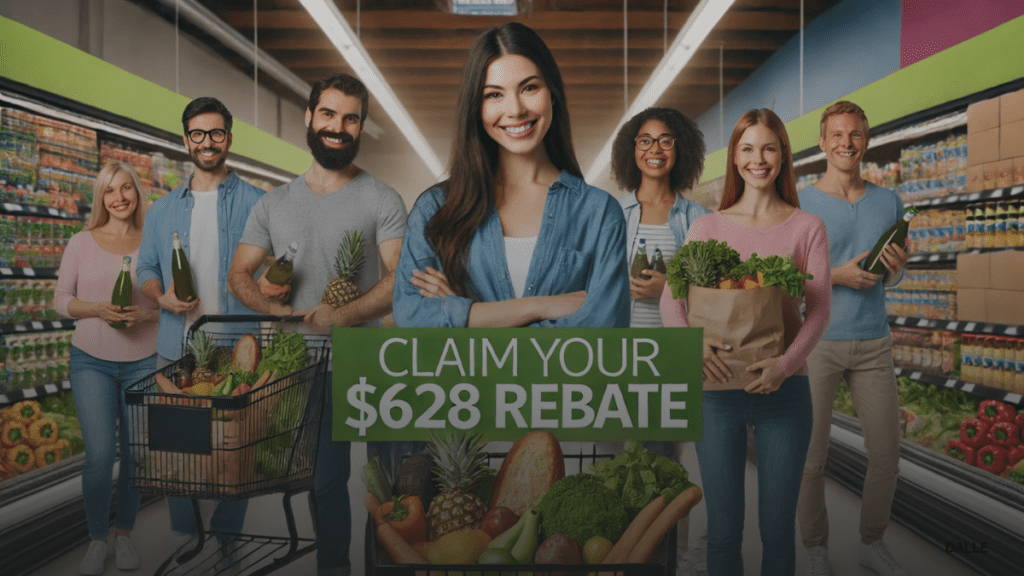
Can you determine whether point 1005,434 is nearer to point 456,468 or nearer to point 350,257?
point 456,468

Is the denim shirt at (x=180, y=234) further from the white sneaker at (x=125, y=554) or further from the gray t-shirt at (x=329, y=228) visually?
the white sneaker at (x=125, y=554)

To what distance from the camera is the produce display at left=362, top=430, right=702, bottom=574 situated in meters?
1.75

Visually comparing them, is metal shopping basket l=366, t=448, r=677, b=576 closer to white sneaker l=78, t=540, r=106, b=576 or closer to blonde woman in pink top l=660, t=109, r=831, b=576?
A: blonde woman in pink top l=660, t=109, r=831, b=576

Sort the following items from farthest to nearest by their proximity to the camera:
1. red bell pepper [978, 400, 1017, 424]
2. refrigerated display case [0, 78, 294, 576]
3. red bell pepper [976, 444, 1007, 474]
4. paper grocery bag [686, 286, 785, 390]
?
red bell pepper [978, 400, 1017, 424] < red bell pepper [976, 444, 1007, 474] < refrigerated display case [0, 78, 294, 576] < paper grocery bag [686, 286, 785, 390]

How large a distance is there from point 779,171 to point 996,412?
2315 millimetres

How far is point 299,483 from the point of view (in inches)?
91.2

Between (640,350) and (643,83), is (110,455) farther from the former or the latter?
(643,83)

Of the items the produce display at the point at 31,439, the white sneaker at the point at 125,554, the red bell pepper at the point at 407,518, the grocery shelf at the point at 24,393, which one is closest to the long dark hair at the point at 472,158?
the red bell pepper at the point at 407,518

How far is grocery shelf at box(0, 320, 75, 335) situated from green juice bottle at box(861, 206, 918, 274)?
395 cm

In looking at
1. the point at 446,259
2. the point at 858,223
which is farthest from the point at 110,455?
the point at 858,223

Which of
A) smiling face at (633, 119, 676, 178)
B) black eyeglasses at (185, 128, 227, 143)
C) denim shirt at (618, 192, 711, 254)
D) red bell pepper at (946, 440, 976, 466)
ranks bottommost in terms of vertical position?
red bell pepper at (946, 440, 976, 466)

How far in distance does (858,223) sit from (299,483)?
8.04 feet

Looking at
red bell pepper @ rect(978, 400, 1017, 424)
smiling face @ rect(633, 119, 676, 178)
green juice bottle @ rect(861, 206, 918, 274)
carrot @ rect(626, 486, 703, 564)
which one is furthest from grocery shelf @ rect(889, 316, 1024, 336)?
carrot @ rect(626, 486, 703, 564)

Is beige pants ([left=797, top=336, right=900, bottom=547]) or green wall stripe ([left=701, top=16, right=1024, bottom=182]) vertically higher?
green wall stripe ([left=701, top=16, right=1024, bottom=182])
